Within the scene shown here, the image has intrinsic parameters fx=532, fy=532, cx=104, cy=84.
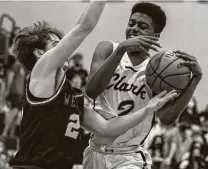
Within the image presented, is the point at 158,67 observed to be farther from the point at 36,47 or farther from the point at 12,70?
the point at 12,70

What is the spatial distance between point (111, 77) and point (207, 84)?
694 centimetres

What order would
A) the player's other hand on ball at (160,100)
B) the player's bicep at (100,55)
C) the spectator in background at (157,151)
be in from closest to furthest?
1. the player's other hand on ball at (160,100)
2. the player's bicep at (100,55)
3. the spectator in background at (157,151)

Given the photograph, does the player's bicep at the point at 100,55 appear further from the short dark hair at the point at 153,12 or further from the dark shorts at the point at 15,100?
the dark shorts at the point at 15,100

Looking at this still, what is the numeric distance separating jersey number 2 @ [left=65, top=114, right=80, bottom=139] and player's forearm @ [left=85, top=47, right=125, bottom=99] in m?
0.26

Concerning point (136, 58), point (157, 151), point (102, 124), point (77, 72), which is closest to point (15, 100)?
point (77, 72)

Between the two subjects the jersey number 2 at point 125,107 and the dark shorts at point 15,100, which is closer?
the jersey number 2 at point 125,107

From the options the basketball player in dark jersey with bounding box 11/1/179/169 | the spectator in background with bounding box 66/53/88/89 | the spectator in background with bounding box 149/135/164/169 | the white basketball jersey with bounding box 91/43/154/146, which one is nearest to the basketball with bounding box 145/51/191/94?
the white basketball jersey with bounding box 91/43/154/146

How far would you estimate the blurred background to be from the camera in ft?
27.9

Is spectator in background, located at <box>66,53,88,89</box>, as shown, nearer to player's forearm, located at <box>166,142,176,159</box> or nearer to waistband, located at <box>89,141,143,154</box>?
player's forearm, located at <box>166,142,176,159</box>

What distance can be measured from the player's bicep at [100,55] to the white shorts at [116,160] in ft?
1.88

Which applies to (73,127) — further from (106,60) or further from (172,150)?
(172,150)

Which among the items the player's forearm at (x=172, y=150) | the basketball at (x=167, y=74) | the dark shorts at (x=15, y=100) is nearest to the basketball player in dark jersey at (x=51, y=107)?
the basketball at (x=167, y=74)

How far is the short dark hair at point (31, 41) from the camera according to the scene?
304 cm

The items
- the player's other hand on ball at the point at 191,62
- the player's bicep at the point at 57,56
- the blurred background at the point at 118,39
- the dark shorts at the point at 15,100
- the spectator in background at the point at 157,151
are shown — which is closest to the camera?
the player's bicep at the point at 57,56
